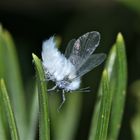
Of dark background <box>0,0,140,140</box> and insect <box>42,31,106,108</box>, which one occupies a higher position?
dark background <box>0,0,140,140</box>

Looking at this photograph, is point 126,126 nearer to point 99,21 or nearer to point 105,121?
point 99,21

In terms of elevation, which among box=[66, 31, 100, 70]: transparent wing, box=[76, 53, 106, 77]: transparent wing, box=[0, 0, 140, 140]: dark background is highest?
box=[0, 0, 140, 140]: dark background

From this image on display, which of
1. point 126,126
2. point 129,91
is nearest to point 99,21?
point 129,91

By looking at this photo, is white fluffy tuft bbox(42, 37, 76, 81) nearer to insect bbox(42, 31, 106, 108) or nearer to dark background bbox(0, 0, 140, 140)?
insect bbox(42, 31, 106, 108)

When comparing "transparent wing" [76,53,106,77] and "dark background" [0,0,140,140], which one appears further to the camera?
"dark background" [0,0,140,140]

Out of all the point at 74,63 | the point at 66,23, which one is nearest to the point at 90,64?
the point at 74,63

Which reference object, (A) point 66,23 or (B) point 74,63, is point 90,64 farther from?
(A) point 66,23

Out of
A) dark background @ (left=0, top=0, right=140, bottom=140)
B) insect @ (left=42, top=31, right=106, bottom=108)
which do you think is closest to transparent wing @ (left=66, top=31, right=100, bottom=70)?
insect @ (left=42, top=31, right=106, bottom=108)
